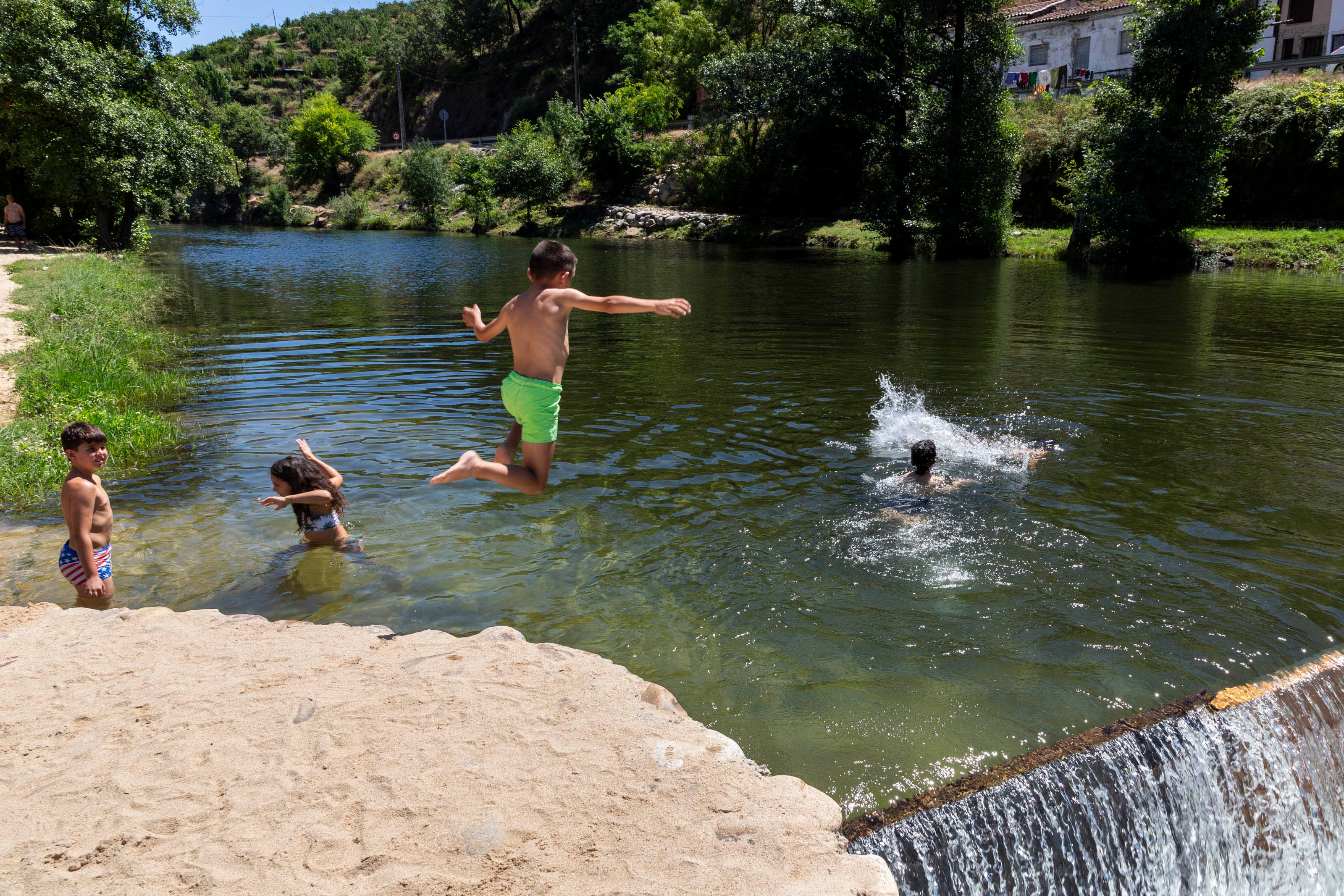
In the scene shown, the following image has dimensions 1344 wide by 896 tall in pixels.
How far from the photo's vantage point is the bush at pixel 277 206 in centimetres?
8138

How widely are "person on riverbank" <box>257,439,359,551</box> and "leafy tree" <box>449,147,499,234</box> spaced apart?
61.8 metres

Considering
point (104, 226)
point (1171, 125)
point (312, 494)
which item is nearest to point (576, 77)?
point (104, 226)

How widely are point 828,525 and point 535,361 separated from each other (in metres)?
3.61

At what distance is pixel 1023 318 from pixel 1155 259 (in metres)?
15.8

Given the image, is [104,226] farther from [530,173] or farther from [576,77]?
[576,77]

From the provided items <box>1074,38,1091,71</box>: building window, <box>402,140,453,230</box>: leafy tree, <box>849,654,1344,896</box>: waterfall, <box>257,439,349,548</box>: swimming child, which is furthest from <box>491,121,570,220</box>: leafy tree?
<box>849,654,1344,896</box>: waterfall

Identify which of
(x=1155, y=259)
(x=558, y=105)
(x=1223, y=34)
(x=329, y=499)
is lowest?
(x=329, y=499)

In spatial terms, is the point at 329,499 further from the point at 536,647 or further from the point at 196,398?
the point at 196,398

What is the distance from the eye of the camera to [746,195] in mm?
56344

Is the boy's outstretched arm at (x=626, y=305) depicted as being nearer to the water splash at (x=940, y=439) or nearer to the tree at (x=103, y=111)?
the water splash at (x=940, y=439)

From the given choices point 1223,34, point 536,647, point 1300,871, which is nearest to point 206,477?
point 536,647

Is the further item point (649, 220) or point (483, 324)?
point (649, 220)

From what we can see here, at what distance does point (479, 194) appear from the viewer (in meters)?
68.2

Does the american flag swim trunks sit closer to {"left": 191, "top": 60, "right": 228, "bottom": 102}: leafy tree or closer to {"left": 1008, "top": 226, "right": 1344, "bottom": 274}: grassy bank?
{"left": 1008, "top": 226, "right": 1344, "bottom": 274}: grassy bank
